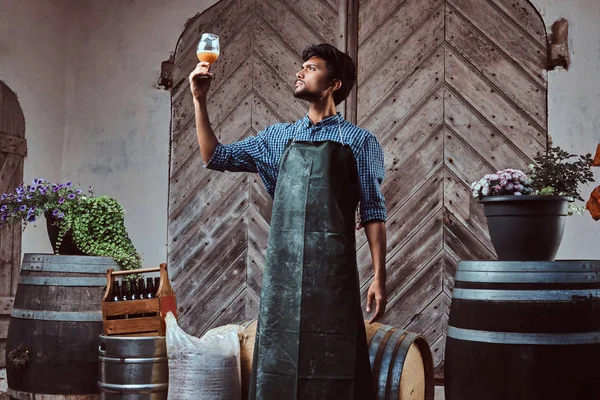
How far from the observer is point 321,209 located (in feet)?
7.66

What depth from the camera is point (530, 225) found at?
9.43ft

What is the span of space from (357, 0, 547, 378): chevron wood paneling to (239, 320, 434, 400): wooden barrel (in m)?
1.35

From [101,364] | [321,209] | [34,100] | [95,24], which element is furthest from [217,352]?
[95,24]

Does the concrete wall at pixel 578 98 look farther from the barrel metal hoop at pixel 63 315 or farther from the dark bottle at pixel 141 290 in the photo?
the barrel metal hoop at pixel 63 315

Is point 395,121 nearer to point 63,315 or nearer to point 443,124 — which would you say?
point 443,124

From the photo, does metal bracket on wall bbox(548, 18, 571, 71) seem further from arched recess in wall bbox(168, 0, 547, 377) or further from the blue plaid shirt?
the blue plaid shirt

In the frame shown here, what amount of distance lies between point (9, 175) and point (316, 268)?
3222 mm

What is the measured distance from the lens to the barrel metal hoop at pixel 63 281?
3.49 metres

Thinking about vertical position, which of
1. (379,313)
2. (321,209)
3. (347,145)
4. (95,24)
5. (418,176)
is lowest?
(379,313)

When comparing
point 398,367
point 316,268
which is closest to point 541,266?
point 398,367

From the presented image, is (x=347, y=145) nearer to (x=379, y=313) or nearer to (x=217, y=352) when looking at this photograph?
(x=379, y=313)

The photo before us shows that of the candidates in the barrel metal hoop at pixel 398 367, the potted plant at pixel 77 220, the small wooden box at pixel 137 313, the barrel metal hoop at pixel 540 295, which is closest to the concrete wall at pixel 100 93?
the potted plant at pixel 77 220

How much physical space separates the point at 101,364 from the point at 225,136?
6.62 ft

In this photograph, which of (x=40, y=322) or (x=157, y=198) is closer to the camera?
(x=40, y=322)
